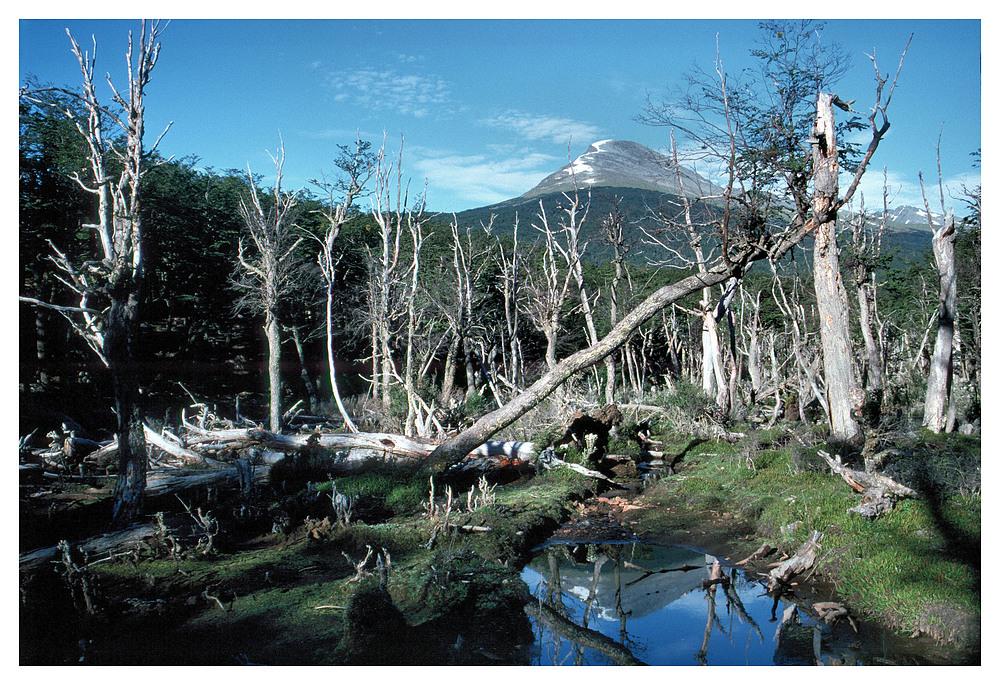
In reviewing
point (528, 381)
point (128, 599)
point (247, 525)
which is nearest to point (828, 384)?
point (247, 525)

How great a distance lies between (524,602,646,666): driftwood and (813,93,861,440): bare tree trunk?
693 centimetres

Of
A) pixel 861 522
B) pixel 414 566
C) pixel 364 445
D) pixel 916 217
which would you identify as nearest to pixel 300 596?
pixel 414 566

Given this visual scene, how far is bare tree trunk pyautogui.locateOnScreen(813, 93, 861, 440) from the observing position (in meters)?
9.48

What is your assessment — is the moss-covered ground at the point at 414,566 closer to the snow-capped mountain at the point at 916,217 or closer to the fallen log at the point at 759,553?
the fallen log at the point at 759,553

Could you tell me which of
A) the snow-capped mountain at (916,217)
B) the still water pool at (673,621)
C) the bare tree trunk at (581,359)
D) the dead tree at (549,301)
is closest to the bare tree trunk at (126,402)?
the bare tree trunk at (581,359)

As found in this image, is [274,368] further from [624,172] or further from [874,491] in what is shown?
[874,491]

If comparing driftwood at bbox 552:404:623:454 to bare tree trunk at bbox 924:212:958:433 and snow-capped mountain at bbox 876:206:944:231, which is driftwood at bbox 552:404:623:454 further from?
snow-capped mountain at bbox 876:206:944:231

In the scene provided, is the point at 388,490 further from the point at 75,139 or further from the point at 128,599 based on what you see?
the point at 75,139

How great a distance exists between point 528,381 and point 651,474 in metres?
14.3

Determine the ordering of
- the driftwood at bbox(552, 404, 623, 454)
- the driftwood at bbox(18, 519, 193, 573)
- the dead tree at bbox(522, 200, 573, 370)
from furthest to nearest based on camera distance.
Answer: the dead tree at bbox(522, 200, 573, 370) → the driftwood at bbox(552, 404, 623, 454) → the driftwood at bbox(18, 519, 193, 573)

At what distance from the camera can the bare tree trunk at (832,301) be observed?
948 cm

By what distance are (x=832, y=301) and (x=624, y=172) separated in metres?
5.63

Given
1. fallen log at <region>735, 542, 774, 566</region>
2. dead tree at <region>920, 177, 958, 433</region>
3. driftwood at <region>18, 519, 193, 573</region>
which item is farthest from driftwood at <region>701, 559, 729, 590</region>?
dead tree at <region>920, 177, 958, 433</region>

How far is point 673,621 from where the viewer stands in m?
5.17
